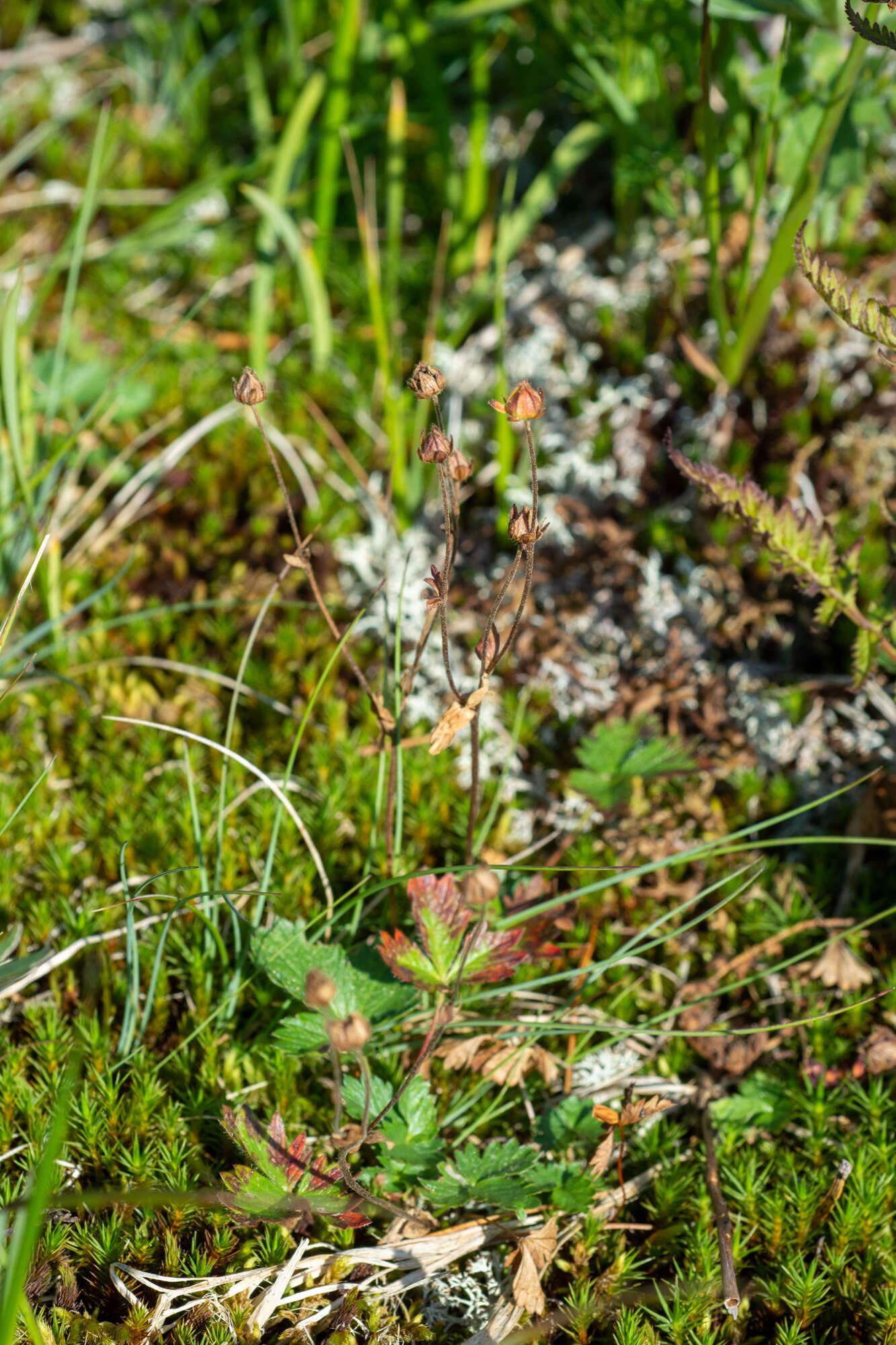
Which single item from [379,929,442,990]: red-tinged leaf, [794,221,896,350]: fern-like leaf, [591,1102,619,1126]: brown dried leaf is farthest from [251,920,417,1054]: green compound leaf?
[794,221,896,350]: fern-like leaf

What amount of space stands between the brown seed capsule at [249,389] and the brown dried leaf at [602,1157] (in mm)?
1393

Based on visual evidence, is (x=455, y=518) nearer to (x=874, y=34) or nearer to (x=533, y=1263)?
(x=874, y=34)

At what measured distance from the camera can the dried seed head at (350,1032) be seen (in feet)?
4.19

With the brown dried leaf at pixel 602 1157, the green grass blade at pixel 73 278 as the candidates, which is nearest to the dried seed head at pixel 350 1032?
the brown dried leaf at pixel 602 1157

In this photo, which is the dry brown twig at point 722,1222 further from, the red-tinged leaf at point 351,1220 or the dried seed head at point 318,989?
the dried seed head at point 318,989

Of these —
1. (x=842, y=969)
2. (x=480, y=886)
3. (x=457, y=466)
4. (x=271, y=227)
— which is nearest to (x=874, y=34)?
(x=457, y=466)

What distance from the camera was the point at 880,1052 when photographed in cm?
202

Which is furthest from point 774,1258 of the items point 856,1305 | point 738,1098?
point 738,1098

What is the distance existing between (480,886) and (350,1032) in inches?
9.8

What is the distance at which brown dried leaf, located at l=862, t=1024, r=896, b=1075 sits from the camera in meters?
2.01

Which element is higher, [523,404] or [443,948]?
[523,404]

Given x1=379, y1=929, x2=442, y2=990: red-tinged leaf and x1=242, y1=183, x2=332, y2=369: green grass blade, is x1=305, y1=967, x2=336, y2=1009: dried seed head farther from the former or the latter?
x1=242, y1=183, x2=332, y2=369: green grass blade

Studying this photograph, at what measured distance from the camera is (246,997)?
80.0 inches

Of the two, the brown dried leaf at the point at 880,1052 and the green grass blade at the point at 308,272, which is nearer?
the brown dried leaf at the point at 880,1052
